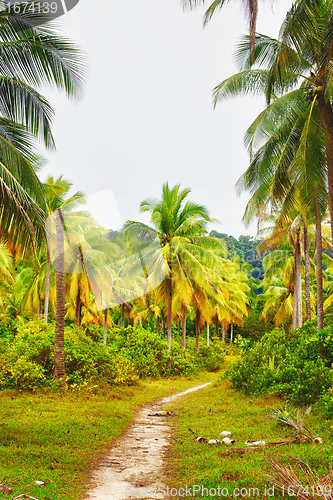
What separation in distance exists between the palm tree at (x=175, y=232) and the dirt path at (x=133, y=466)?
347 inches

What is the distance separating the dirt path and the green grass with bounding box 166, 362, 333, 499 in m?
0.22

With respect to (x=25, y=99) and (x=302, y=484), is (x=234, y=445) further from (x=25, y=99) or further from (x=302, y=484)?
(x=25, y=99)

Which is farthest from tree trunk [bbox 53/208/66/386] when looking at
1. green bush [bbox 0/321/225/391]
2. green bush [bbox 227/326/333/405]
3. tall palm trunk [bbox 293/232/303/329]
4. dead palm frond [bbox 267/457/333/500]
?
tall palm trunk [bbox 293/232/303/329]

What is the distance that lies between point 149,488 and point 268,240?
51.4ft

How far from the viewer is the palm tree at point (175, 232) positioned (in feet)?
51.7

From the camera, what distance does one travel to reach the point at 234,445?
17.5ft

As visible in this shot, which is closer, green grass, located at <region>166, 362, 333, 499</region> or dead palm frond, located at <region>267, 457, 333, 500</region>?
dead palm frond, located at <region>267, 457, 333, 500</region>

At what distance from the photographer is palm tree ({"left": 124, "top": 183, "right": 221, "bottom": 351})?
15758 millimetres

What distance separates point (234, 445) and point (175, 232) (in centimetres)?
1204

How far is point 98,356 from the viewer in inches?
438

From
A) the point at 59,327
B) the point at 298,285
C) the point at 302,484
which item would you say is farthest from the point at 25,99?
the point at 298,285

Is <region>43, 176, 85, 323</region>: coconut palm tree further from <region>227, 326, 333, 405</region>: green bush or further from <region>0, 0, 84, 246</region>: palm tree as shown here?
<region>227, 326, 333, 405</region>: green bush

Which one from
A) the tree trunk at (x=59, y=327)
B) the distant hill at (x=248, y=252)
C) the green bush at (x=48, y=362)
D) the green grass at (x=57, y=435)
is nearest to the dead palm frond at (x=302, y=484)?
the green grass at (x=57, y=435)

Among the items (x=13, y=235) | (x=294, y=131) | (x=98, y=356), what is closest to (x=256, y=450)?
(x=13, y=235)
